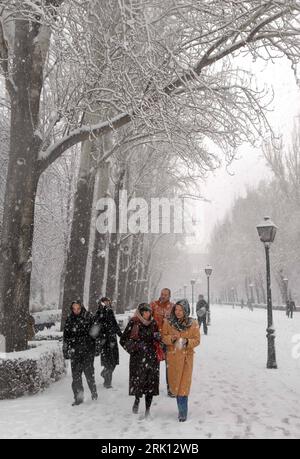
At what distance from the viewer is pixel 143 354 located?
638 cm

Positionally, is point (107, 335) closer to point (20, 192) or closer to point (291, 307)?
point (20, 192)

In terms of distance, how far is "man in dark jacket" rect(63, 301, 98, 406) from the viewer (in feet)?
23.8

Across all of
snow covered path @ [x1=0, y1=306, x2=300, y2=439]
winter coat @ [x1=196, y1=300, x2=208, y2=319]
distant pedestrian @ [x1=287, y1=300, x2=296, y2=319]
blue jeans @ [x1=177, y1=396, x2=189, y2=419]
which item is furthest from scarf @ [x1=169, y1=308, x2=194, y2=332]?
distant pedestrian @ [x1=287, y1=300, x2=296, y2=319]

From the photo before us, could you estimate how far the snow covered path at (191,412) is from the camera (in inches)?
220

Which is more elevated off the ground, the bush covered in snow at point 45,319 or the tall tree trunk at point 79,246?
the tall tree trunk at point 79,246

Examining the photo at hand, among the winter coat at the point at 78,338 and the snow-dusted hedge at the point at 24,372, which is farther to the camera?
the snow-dusted hedge at the point at 24,372

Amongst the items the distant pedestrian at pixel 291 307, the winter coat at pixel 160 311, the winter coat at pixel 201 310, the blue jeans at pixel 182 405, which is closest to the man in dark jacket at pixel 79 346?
the winter coat at pixel 160 311

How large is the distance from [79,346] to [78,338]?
0.13 m

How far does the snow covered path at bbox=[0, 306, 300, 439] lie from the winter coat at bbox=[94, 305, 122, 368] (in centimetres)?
60

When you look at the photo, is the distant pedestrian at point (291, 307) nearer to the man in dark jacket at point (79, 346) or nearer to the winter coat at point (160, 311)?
the winter coat at point (160, 311)

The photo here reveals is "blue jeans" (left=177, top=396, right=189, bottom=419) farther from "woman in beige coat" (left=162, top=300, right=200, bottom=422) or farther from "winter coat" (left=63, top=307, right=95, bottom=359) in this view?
"winter coat" (left=63, top=307, right=95, bottom=359)

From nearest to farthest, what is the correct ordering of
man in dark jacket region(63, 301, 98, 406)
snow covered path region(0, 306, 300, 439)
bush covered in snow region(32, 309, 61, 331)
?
snow covered path region(0, 306, 300, 439) < man in dark jacket region(63, 301, 98, 406) < bush covered in snow region(32, 309, 61, 331)

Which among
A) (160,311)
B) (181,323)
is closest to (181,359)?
(181,323)
